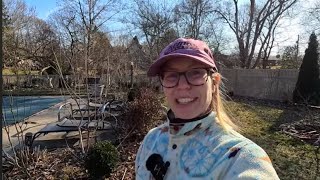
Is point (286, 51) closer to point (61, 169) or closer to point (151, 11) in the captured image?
point (151, 11)

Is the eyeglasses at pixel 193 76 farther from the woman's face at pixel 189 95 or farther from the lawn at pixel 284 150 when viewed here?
the lawn at pixel 284 150

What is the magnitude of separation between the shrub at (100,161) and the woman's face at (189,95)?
3.86m

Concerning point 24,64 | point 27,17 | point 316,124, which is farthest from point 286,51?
point 24,64

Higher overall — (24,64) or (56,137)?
(24,64)

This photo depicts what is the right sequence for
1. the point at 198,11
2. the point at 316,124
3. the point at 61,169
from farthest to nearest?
the point at 198,11 → the point at 316,124 → the point at 61,169

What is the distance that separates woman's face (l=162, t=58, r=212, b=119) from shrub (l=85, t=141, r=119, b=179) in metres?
3.86

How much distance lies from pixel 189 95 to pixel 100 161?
389 centimetres

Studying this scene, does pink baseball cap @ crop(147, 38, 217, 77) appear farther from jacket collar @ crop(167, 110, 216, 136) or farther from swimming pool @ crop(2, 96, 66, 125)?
swimming pool @ crop(2, 96, 66, 125)

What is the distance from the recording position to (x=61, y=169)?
578 centimetres

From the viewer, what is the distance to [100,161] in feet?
16.6

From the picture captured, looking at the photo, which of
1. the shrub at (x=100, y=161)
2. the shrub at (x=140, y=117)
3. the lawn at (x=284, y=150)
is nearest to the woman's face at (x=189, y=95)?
the lawn at (x=284, y=150)

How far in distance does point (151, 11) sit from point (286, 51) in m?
15.3

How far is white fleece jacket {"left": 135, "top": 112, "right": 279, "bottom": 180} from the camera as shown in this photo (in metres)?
1.14

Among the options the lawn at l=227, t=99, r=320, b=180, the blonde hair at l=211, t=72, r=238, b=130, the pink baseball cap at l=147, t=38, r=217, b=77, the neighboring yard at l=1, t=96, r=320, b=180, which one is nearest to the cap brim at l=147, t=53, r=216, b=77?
the pink baseball cap at l=147, t=38, r=217, b=77
